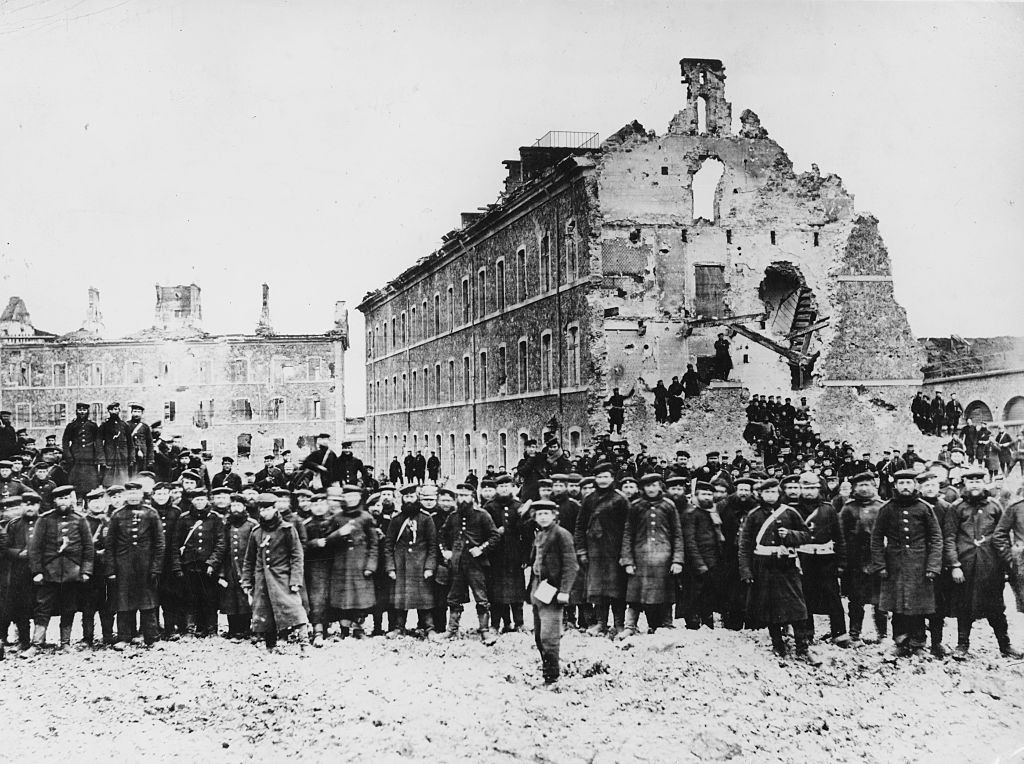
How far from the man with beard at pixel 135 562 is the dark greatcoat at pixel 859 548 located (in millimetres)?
6782

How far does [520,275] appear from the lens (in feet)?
64.2

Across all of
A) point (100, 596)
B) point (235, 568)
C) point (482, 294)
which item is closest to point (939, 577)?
point (235, 568)

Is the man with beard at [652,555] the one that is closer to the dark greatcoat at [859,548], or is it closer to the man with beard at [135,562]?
the dark greatcoat at [859,548]

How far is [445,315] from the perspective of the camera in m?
25.9

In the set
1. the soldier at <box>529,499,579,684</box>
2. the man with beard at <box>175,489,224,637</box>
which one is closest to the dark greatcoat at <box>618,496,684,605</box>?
the soldier at <box>529,499,579,684</box>

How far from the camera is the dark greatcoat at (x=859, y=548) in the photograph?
8.55 metres

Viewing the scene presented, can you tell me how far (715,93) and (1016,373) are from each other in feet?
16.5

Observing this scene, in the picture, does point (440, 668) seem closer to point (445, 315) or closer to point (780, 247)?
point (780, 247)

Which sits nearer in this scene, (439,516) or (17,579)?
(17,579)

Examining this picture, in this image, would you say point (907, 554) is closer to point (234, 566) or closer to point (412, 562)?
point (412, 562)

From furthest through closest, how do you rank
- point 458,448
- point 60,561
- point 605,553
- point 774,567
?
point 458,448, point 605,553, point 60,561, point 774,567

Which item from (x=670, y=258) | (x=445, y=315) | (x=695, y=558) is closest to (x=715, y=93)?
(x=670, y=258)

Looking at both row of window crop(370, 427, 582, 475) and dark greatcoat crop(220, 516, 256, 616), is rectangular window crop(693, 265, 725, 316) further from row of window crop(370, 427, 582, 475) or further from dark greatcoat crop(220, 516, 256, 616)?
dark greatcoat crop(220, 516, 256, 616)

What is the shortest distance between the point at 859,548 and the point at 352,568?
5.08 metres
